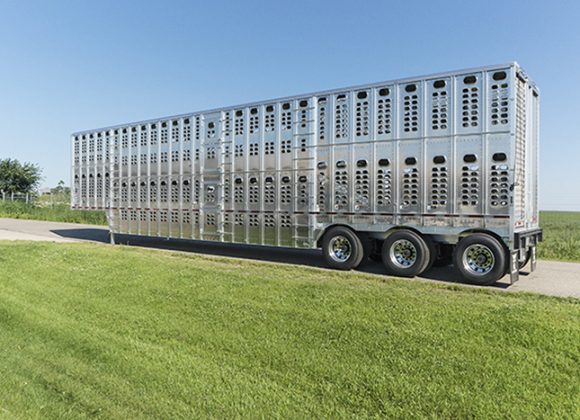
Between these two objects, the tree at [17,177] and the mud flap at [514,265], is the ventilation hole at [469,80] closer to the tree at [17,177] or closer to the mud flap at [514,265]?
the mud flap at [514,265]

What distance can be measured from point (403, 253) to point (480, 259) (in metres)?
1.46

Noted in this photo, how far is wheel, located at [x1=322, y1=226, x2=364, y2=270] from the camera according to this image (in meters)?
9.50

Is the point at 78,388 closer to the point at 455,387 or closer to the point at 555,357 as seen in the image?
the point at 455,387

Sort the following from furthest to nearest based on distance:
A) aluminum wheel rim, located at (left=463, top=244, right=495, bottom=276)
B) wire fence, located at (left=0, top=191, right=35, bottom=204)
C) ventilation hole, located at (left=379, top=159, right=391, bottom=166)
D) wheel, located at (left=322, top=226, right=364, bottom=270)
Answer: wire fence, located at (left=0, top=191, right=35, bottom=204) < wheel, located at (left=322, top=226, right=364, bottom=270) < ventilation hole, located at (left=379, top=159, right=391, bottom=166) < aluminum wheel rim, located at (left=463, top=244, right=495, bottom=276)

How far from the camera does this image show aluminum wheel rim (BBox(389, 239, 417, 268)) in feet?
29.0

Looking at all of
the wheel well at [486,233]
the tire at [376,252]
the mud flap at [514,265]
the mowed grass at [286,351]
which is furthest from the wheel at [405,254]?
the mud flap at [514,265]

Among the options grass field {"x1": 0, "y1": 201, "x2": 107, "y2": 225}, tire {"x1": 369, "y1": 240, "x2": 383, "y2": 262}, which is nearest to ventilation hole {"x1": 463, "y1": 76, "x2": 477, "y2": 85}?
tire {"x1": 369, "y1": 240, "x2": 383, "y2": 262}

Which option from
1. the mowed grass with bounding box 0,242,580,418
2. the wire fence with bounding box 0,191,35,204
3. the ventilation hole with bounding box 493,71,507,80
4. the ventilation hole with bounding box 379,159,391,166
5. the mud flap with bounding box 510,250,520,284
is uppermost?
the ventilation hole with bounding box 493,71,507,80

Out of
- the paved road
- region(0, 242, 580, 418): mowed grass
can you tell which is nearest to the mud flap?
the paved road

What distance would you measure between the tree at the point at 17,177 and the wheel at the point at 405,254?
5030 cm

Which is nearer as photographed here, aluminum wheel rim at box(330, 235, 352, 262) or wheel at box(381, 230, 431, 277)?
wheel at box(381, 230, 431, 277)

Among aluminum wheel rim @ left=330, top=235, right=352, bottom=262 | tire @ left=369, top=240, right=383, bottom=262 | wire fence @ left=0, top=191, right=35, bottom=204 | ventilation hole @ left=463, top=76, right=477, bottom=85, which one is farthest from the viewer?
wire fence @ left=0, top=191, right=35, bottom=204

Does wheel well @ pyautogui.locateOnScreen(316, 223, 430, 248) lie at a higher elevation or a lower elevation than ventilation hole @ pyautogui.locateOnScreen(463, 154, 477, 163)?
lower

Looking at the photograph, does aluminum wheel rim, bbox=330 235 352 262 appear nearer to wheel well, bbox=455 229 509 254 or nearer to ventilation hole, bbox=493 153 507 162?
wheel well, bbox=455 229 509 254
